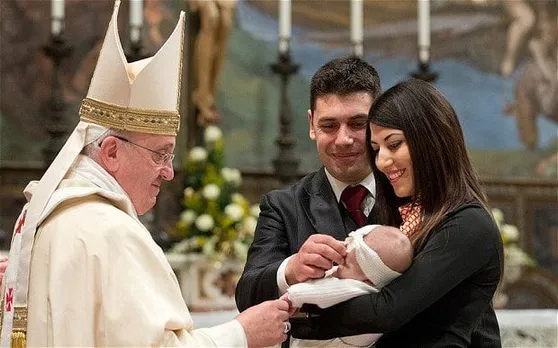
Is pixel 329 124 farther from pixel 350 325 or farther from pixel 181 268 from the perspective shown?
pixel 181 268

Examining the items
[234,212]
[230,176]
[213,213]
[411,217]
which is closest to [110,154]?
[411,217]

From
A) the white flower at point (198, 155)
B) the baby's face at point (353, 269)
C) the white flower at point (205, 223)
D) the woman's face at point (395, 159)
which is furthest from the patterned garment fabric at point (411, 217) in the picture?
the white flower at point (198, 155)

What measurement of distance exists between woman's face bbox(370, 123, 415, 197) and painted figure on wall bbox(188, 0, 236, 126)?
14.6 ft

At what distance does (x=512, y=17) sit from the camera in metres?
9.00

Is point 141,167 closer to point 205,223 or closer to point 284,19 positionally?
point 205,223

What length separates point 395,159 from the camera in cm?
295

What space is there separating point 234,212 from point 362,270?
11.0ft

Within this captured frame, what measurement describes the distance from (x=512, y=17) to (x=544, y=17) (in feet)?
1.00

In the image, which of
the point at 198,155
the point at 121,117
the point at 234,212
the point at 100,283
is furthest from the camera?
the point at 198,155

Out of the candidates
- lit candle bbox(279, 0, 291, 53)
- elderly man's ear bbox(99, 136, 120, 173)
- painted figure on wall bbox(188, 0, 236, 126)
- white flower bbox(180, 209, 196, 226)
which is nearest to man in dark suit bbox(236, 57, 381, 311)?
elderly man's ear bbox(99, 136, 120, 173)

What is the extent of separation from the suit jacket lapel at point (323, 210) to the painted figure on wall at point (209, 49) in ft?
13.4

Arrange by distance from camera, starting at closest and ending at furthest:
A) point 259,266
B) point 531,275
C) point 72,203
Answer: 1. point 72,203
2. point 259,266
3. point 531,275

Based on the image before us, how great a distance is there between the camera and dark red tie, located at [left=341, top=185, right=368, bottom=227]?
3.31 m

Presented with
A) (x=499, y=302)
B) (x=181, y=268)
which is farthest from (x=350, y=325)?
(x=499, y=302)
